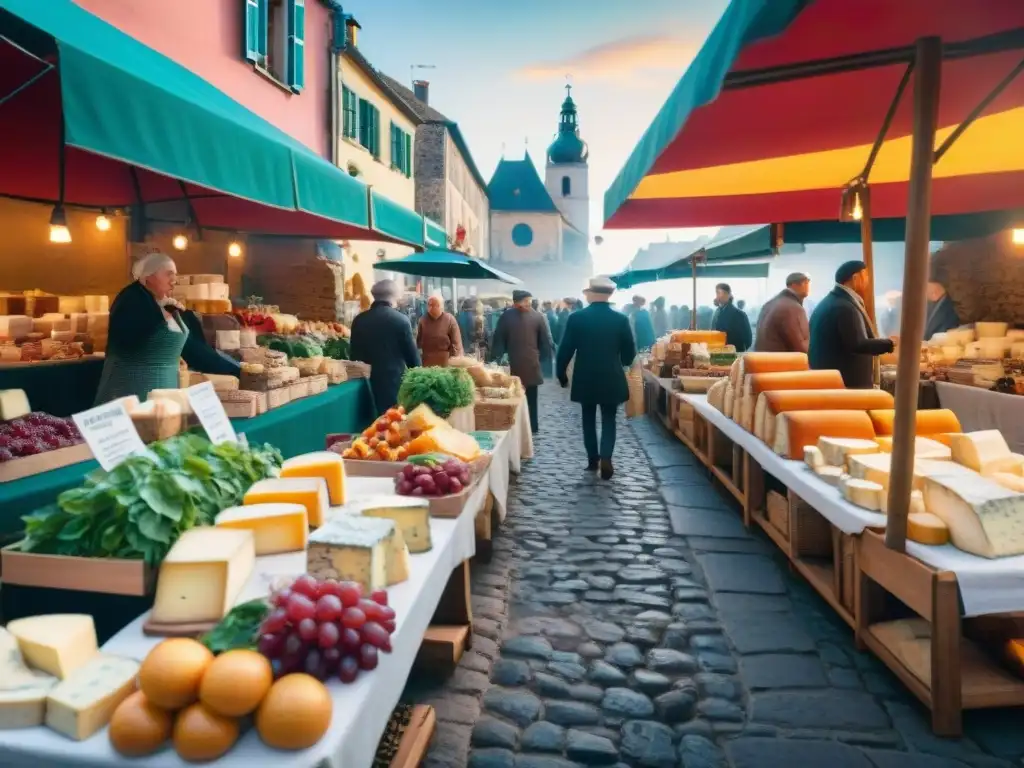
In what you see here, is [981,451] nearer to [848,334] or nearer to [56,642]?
[848,334]

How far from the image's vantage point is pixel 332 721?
1.65 meters

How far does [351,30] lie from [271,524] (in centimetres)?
1506

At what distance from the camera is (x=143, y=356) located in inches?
162

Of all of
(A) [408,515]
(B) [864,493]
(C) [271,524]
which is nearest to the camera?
(C) [271,524]

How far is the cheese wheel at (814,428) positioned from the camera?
176 inches

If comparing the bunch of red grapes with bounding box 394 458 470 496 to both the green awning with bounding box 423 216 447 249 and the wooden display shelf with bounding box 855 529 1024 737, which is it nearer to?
the wooden display shelf with bounding box 855 529 1024 737

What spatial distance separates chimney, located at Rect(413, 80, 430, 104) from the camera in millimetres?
33688

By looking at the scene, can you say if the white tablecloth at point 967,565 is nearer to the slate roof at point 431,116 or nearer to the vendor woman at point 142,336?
the vendor woman at point 142,336

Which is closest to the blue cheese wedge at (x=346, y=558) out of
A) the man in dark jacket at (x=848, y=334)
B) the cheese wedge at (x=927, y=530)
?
the cheese wedge at (x=927, y=530)

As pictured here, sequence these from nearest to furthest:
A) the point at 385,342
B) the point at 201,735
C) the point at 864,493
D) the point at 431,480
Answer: the point at 201,735, the point at 431,480, the point at 864,493, the point at 385,342

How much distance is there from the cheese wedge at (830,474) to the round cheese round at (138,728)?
3475 millimetres

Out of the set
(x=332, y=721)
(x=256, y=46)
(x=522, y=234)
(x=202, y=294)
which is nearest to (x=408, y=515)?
(x=332, y=721)

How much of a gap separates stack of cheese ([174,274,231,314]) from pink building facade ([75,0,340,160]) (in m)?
2.56

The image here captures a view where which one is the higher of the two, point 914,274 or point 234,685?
point 914,274
